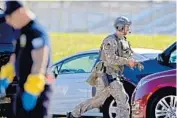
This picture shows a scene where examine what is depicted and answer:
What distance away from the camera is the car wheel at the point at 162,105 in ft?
33.5

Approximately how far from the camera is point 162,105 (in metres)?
10.2

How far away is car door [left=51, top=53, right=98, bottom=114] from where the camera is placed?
38.8 feet

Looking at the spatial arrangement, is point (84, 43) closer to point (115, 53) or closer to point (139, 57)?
point (139, 57)

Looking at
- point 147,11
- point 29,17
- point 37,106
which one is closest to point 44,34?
point 29,17

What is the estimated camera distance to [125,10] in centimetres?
3972

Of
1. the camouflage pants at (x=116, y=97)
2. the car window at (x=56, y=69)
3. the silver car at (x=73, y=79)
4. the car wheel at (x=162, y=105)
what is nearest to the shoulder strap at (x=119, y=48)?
the camouflage pants at (x=116, y=97)

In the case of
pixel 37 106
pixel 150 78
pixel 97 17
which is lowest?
pixel 37 106

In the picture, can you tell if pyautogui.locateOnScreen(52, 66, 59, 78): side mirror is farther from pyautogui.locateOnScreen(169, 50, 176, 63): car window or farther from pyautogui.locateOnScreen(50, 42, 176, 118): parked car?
pyautogui.locateOnScreen(169, 50, 176, 63): car window

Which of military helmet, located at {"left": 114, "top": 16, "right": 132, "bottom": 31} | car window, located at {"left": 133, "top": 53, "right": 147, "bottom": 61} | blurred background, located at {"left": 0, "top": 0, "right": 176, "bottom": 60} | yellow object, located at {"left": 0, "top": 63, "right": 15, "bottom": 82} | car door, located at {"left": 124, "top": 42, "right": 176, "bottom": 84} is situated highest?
blurred background, located at {"left": 0, "top": 0, "right": 176, "bottom": 60}

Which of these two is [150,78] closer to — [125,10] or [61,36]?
[61,36]

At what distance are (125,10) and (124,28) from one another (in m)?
29.7

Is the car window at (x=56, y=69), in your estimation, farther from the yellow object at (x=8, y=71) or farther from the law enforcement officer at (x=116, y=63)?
the yellow object at (x=8, y=71)

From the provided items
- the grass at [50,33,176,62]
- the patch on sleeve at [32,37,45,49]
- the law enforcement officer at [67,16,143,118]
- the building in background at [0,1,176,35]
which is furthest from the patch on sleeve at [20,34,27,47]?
the building in background at [0,1,176,35]

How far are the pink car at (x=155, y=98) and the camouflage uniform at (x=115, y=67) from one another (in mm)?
169
